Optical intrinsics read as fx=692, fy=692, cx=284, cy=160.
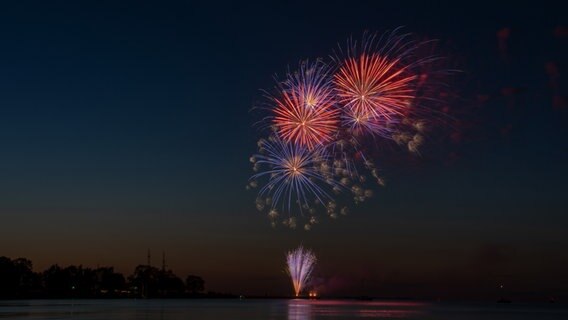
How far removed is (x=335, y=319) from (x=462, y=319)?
2701 cm

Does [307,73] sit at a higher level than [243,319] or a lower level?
higher

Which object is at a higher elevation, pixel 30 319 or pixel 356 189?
pixel 356 189

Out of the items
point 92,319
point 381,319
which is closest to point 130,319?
point 92,319

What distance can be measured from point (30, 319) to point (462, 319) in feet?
231

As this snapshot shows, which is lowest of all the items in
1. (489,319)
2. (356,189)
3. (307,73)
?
(489,319)

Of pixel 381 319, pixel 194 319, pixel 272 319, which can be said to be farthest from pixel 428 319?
pixel 194 319

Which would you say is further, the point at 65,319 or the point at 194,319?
the point at 194,319

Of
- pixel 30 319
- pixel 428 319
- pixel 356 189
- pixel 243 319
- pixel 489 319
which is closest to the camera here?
pixel 356 189

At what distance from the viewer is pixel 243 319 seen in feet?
322

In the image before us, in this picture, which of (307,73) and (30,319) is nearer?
(307,73)

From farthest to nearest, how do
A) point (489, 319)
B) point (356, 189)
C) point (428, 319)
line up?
point (489, 319) → point (428, 319) → point (356, 189)

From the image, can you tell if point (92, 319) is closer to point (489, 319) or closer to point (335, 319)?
point (335, 319)

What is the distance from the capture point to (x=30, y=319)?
302ft

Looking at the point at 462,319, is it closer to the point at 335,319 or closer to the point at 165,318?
the point at 335,319
